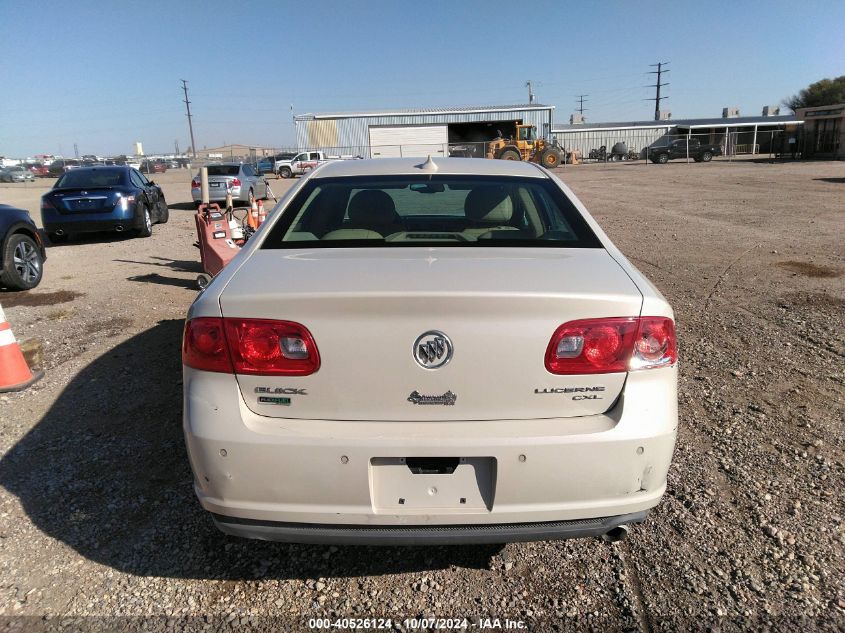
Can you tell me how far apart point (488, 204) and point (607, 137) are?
65.1 metres

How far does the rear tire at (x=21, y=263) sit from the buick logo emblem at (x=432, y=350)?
25.0 ft

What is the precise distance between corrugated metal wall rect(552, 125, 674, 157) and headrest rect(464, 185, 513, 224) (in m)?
62.6

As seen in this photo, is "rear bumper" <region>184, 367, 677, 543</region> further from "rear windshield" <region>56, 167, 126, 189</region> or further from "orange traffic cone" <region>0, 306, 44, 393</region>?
"rear windshield" <region>56, 167, 126, 189</region>

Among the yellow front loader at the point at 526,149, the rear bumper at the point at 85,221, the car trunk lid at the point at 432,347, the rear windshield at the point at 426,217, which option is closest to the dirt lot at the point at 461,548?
the car trunk lid at the point at 432,347

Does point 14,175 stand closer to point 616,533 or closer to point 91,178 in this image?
point 91,178

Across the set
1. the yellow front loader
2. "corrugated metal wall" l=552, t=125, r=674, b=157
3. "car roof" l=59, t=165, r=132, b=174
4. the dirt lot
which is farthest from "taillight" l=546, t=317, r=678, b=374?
"corrugated metal wall" l=552, t=125, r=674, b=157

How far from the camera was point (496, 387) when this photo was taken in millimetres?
2066

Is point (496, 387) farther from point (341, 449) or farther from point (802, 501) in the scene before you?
point (802, 501)

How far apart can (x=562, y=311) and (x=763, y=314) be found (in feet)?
16.5

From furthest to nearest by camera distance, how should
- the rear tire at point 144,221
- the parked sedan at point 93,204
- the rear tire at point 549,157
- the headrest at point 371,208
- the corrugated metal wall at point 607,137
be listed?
the corrugated metal wall at point 607,137, the rear tire at point 549,157, the rear tire at point 144,221, the parked sedan at point 93,204, the headrest at point 371,208

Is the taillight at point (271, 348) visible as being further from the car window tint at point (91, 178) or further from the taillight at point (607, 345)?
the car window tint at point (91, 178)

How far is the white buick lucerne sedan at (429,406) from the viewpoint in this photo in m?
2.05

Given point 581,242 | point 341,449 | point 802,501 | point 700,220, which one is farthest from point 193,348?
point 700,220

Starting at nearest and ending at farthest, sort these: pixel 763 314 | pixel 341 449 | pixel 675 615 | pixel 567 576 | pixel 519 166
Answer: pixel 341 449 → pixel 675 615 → pixel 567 576 → pixel 519 166 → pixel 763 314
